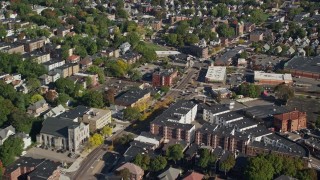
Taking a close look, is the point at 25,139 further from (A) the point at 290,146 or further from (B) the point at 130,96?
(A) the point at 290,146

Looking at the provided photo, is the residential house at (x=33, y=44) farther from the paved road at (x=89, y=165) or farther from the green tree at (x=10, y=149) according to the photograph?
the paved road at (x=89, y=165)

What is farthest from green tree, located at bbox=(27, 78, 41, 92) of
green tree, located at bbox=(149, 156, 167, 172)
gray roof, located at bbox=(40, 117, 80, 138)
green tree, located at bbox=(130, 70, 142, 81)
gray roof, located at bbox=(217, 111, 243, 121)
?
green tree, located at bbox=(149, 156, 167, 172)

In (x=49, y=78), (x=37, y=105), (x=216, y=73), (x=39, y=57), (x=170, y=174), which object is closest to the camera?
(x=170, y=174)

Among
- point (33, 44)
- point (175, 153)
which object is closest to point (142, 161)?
point (175, 153)

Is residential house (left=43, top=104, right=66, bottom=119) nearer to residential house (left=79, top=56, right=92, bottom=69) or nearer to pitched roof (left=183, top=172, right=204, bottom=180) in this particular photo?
residential house (left=79, top=56, right=92, bottom=69)

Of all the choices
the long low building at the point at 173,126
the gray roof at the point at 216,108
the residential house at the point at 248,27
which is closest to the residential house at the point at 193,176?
the long low building at the point at 173,126

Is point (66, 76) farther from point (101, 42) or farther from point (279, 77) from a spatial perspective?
point (279, 77)
